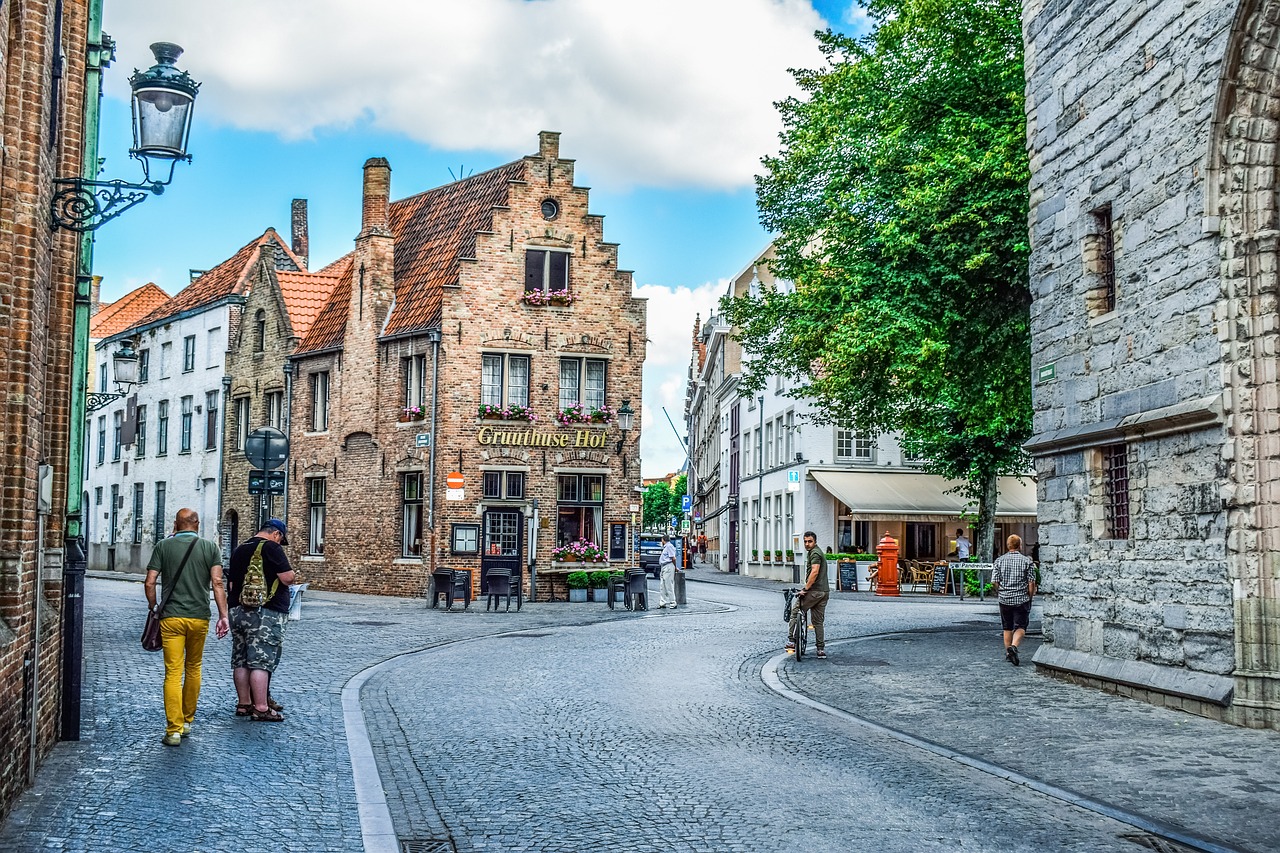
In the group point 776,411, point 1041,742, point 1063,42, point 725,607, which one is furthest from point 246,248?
point 1041,742

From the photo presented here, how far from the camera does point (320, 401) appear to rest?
122 ft

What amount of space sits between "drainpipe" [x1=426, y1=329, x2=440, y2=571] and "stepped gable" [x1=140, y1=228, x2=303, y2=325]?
10566 mm

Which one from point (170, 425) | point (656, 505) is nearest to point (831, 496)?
point (170, 425)

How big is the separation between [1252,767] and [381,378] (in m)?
27.9

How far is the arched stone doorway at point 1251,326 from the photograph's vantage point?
1146 cm

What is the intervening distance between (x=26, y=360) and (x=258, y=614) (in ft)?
12.7

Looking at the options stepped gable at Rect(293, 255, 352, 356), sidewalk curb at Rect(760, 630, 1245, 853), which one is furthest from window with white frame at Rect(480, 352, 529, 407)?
sidewalk curb at Rect(760, 630, 1245, 853)

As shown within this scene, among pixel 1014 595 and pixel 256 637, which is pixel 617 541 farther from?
pixel 256 637

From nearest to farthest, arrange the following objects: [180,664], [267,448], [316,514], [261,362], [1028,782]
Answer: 1. [1028,782]
2. [180,664]
3. [267,448]
4. [316,514]
5. [261,362]

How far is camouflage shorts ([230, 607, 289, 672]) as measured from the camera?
37.8ft

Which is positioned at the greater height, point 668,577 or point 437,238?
point 437,238

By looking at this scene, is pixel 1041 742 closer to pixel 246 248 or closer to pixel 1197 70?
pixel 1197 70

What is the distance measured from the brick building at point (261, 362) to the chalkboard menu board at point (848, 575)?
17194mm

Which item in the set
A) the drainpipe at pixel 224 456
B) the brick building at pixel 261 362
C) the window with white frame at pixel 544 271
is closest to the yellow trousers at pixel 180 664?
the window with white frame at pixel 544 271
